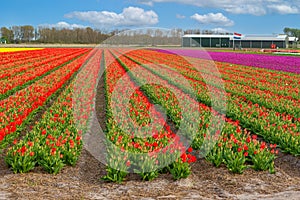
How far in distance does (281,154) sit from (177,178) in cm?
280

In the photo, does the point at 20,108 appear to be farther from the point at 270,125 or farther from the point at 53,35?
the point at 53,35

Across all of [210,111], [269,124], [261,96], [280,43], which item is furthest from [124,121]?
[280,43]

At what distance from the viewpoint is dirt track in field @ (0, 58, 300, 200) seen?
19.7 ft

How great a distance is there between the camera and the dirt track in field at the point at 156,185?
19.7ft

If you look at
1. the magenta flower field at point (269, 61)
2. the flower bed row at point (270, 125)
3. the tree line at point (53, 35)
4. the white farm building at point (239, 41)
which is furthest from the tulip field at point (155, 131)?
the tree line at point (53, 35)

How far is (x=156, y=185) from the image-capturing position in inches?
253

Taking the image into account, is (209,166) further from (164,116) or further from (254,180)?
(164,116)

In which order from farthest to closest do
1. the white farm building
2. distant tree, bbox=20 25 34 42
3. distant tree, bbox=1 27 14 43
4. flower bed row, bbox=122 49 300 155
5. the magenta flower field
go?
A: distant tree, bbox=20 25 34 42 → distant tree, bbox=1 27 14 43 → the white farm building → the magenta flower field → flower bed row, bbox=122 49 300 155

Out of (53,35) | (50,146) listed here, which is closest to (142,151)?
(50,146)

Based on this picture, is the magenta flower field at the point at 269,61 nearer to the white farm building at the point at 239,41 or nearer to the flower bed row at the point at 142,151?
the flower bed row at the point at 142,151

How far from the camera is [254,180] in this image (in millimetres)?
6641

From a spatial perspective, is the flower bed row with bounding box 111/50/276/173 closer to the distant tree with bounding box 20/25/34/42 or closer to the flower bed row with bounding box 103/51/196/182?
the flower bed row with bounding box 103/51/196/182

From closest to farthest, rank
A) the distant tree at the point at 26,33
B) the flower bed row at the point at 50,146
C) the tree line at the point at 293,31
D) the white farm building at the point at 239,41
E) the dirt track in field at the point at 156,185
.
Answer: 1. the dirt track in field at the point at 156,185
2. the flower bed row at the point at 50,146
3. the white farm building at the point at 239,41
4. the distant tree at the point at 26,33
5. the tree line at the point at 293,31

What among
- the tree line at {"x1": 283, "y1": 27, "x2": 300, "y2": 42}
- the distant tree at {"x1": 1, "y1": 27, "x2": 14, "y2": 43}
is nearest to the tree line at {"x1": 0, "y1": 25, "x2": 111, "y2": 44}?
the distant tree at {"x1": 1, "y1": 27, "x2": 14, "y2": 43}
